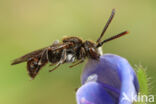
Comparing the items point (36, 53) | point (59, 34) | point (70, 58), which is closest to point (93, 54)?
point (70, 58)

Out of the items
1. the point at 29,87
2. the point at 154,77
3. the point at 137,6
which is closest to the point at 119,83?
the point at 154,77

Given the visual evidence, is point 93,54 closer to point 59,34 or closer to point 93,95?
point 93,95

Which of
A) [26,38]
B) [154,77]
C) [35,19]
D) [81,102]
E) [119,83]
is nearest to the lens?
[81,102]

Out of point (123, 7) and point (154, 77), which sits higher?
point (123, 7)

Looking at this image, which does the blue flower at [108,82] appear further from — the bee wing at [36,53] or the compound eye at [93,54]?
the bee wing at [36,53]

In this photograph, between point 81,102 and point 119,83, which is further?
point 119,83

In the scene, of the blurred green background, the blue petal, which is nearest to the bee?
the blue petal

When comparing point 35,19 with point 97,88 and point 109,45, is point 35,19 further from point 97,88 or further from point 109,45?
point 97,88
